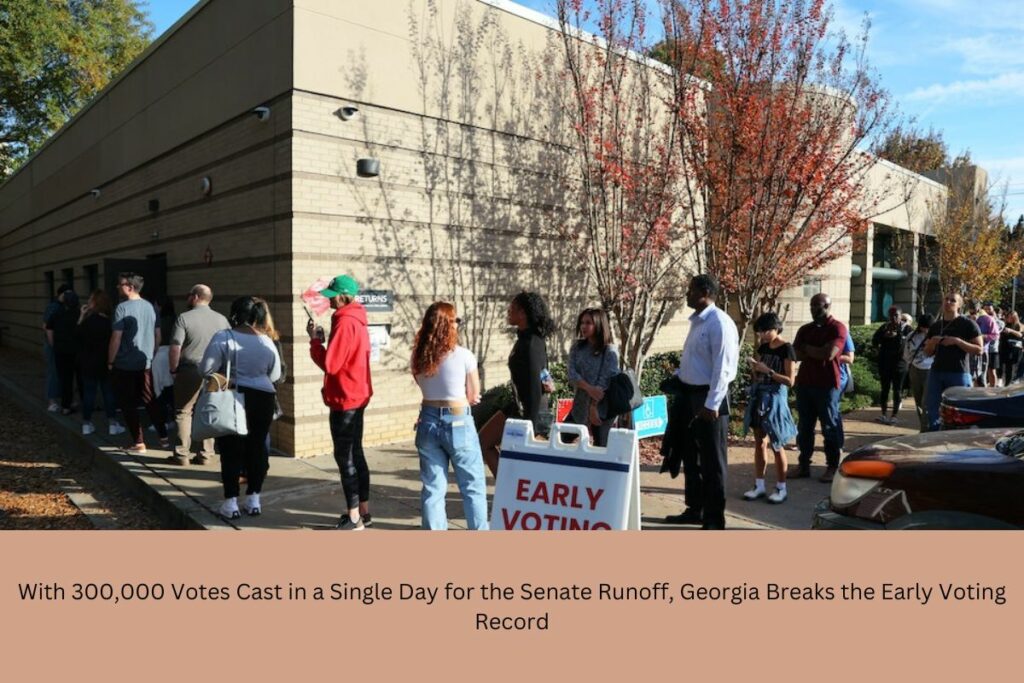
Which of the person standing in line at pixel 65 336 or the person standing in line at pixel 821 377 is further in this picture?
the person standing in line at pixel 65 336

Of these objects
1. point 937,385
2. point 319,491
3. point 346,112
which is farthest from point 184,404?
point 937,385

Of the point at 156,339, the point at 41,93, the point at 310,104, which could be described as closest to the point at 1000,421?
the point at 310,104

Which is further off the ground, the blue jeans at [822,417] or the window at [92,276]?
the window at [92,276]

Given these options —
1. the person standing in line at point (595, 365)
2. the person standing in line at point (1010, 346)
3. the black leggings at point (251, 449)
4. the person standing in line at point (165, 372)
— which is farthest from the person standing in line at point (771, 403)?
the person standing in line at point (1010, 346)

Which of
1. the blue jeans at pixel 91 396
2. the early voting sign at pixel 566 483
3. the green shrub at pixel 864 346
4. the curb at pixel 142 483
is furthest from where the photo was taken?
the green shrub at pixel 864 346

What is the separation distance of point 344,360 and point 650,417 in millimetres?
3732

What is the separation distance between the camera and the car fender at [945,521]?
10.7 ft

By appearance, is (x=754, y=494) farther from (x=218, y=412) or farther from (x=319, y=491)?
(x=218, y=412)

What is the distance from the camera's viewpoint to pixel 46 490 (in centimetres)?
717

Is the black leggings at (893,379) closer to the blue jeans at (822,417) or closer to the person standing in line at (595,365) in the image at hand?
the blue jeans at (822,417)

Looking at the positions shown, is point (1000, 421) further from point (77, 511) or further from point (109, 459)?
point (109, 459)

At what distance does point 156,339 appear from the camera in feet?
27.4

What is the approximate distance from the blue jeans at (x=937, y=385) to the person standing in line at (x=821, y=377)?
1.73m

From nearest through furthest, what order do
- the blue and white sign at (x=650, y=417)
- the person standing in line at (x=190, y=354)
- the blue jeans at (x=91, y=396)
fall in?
the person standing in line at (x=190, y=354) → the blue and white sign at (x=650, y=417) → the blue jeans at (x=91, y=396)
